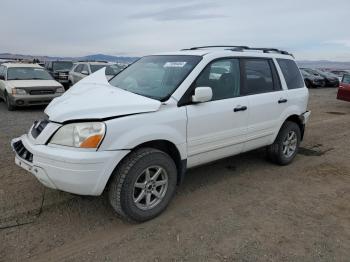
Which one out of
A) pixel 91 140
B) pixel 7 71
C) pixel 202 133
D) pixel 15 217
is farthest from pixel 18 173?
pixel 7 71

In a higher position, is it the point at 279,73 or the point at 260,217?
the point at 279,73

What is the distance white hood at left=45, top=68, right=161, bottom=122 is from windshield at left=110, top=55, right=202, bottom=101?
22cm

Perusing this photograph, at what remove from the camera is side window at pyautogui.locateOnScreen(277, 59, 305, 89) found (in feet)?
17.7

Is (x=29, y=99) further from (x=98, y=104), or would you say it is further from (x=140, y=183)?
(x=140, y=183)

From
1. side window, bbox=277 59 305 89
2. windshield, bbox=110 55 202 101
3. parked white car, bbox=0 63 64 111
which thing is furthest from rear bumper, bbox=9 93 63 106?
side window, bbox=277 59 305 89

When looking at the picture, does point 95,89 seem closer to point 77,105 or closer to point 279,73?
point 77,105

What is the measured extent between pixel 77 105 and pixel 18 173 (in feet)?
6.56

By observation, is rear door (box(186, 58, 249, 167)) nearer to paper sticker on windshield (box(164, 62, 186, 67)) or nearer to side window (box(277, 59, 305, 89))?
paper sticker on windshield (box(164, 62, 186, 67))

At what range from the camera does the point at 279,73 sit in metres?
5.26

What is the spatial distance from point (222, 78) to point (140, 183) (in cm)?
174

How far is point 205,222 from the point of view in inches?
143

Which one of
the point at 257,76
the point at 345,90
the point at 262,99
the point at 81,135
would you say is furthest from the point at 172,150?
the point at 345,90

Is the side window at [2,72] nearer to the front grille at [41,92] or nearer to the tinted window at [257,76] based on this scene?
the front grille at [41,92]

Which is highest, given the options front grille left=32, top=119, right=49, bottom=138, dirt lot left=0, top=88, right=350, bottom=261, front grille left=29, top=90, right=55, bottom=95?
front grille left=32, top=119, right=49, bottom=138
